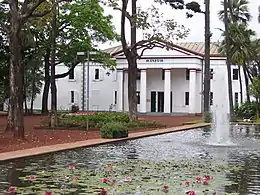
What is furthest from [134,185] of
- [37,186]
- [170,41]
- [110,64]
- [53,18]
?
[110,64]

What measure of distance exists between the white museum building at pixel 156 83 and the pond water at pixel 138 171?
39679 mm

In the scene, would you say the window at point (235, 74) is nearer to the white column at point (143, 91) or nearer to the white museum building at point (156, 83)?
the white museum building at point (156, 83)

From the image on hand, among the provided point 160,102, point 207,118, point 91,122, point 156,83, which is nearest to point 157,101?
point 160,102

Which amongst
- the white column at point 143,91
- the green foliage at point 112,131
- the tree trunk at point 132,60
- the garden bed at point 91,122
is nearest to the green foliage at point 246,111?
the white column at point 143,91

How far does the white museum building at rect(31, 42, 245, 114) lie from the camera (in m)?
59.4

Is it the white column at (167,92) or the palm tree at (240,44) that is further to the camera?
the white column at (167,92)

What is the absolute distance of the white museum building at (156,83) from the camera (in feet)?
195

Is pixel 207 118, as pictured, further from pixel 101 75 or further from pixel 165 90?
pixel 101 75

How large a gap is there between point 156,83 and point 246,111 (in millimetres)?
18243

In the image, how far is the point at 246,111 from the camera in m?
46.7

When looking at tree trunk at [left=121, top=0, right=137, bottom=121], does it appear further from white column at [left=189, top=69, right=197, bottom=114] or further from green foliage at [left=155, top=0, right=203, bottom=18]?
white column at [left=189, top=69, right=197, bottom=114]

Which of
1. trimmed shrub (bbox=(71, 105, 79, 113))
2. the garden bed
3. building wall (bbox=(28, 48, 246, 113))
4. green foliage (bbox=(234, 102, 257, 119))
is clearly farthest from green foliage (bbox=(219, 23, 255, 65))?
the garden bed

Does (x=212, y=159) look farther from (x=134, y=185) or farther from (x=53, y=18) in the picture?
(x=53, y=18)

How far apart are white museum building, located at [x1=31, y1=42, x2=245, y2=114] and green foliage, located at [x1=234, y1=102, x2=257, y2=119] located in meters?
8.47
